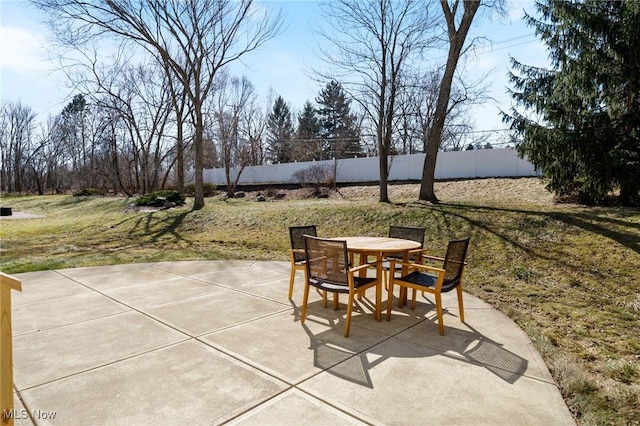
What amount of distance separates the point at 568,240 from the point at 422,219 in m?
3.09

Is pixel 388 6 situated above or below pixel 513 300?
above

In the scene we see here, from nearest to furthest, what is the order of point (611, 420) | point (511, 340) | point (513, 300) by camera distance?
point (611, 420) < point (511, 340) < point (513, 300)

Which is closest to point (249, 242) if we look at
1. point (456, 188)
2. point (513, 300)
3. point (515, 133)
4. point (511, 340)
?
point (513, 300)

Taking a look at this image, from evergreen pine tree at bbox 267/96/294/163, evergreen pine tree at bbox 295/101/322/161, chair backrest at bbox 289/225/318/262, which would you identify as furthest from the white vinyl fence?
chair backrest at bbox 289/225/318/262

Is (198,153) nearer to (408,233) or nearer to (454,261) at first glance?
(408,233)

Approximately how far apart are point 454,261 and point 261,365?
2168 millimetres

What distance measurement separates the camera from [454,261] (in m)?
3.82

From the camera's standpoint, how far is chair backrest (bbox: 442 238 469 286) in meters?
3.74

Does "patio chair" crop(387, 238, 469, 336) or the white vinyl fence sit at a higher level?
the white vinyl fence

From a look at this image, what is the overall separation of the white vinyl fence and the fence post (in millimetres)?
15396

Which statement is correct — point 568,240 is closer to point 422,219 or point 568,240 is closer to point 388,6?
point 422,219

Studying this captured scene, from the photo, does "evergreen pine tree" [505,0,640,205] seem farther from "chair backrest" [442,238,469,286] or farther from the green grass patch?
"chair backrest" [442,238,469,286]

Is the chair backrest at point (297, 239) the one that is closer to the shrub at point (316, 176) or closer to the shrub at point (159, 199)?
the shrub at point (159, 199)

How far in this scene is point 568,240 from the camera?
270 inches
